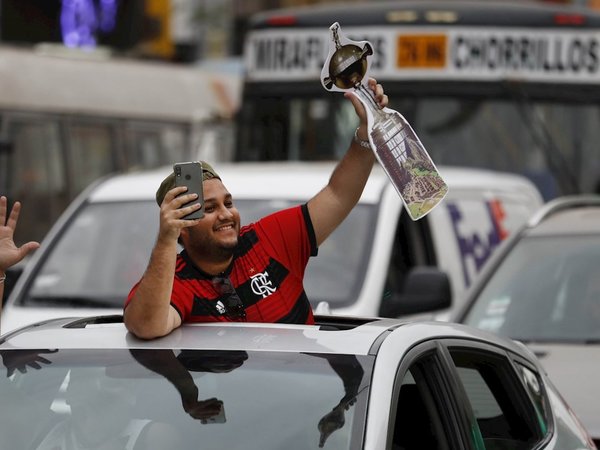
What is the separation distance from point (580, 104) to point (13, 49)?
8704mm

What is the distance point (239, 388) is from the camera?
169 inches

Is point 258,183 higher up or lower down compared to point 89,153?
higher up

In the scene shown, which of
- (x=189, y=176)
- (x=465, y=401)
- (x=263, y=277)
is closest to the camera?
(x=465, y=401)

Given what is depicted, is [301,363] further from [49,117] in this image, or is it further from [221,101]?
[221,101]

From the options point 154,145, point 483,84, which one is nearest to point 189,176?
point 483,84

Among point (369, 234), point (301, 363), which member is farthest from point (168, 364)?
point (369, 234)

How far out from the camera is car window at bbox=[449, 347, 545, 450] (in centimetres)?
491

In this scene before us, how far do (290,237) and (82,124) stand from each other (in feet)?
53.3

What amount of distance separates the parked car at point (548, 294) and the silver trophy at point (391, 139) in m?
2.11

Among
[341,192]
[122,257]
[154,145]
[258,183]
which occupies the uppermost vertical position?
[341,192]

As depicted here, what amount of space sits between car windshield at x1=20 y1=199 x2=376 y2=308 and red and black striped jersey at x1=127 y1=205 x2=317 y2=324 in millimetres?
2502

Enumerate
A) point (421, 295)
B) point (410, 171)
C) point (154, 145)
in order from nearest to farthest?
1. point (410, 171)
2. point (421, 295)
3. point (154, 145)

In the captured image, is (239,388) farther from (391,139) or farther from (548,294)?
(548,294)

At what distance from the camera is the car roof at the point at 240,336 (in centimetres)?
443
